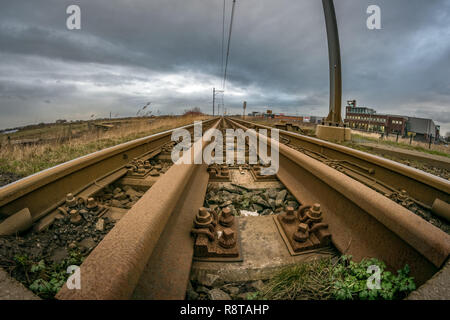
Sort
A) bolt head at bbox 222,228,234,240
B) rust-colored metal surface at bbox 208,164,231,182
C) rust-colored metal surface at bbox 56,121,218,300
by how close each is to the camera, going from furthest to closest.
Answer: rust-colored metal surface at bbox 208,164,231,182 → bolt head at bbox 222,228,234,240 → rust-colored metal surface at bbox 56,121,218,300

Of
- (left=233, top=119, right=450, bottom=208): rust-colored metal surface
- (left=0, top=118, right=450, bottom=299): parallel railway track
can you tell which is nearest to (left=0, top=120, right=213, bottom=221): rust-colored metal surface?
(left=0, top=118, right=450, bottom=299): parallel railway track

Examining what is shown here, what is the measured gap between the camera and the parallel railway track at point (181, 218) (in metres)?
0.73

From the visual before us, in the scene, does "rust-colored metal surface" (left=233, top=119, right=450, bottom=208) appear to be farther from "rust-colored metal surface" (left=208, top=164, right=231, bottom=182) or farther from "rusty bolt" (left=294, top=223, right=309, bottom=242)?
"rust-colored metal surface" (left=208, top=164, right=231, bottom=182)

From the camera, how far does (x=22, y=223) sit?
139cm

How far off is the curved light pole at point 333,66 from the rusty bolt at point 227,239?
29.6 ft

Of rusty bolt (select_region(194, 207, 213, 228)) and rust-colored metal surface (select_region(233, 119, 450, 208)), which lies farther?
rust-colored metal surface (select_region(233, 119, 450, 208))

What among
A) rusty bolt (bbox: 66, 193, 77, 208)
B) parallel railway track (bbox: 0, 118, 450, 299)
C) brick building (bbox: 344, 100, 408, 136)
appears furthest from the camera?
brick building (bbox: 344, 100, 408, 136)

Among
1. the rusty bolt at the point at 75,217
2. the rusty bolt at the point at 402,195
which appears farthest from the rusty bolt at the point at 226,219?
the rusty bolt at the point at 402,195

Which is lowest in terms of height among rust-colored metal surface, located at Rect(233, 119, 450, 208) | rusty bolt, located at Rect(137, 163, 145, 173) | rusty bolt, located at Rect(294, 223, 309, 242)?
rusty bolt, located at Rect(294, 223, 309, 242)

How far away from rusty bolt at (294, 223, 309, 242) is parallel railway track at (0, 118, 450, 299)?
0.21m

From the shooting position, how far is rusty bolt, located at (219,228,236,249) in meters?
1.26

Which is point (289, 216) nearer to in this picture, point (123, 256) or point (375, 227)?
point (375, 227)

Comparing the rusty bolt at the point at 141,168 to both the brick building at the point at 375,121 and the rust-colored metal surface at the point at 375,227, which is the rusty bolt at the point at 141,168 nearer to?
the rust-colored metal surface at the point at 375,227
